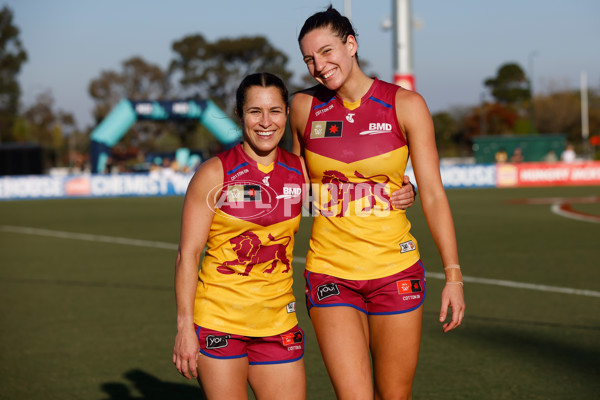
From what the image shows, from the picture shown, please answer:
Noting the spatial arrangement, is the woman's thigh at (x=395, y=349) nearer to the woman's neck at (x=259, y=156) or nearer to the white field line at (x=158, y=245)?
the woman's neck at (x=259, y=156)

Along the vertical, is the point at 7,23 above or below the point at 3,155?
above

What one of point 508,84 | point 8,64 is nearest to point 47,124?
point 8,64

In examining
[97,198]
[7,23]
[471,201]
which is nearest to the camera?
[471,201]

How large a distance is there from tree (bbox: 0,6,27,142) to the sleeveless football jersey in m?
79.5

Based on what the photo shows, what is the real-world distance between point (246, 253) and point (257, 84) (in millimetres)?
786

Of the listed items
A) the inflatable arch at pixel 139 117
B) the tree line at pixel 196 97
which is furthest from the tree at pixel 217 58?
the inflatable arch at pixel 139 117

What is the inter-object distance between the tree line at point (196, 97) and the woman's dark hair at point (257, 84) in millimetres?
57680

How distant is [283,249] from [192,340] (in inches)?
24.2

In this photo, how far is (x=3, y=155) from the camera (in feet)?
155

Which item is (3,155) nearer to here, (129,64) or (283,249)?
(129,64)

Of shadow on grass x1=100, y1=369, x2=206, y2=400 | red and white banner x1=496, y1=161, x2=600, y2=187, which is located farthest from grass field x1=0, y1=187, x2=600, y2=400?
red and white banner x1=496, y1=161, x2=600, y2=187

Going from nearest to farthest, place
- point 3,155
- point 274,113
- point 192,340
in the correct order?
point 192,340 → point 274,113 → point 3,155

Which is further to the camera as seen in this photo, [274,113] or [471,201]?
[471,201]

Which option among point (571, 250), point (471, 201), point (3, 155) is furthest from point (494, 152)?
point (571, 250)
